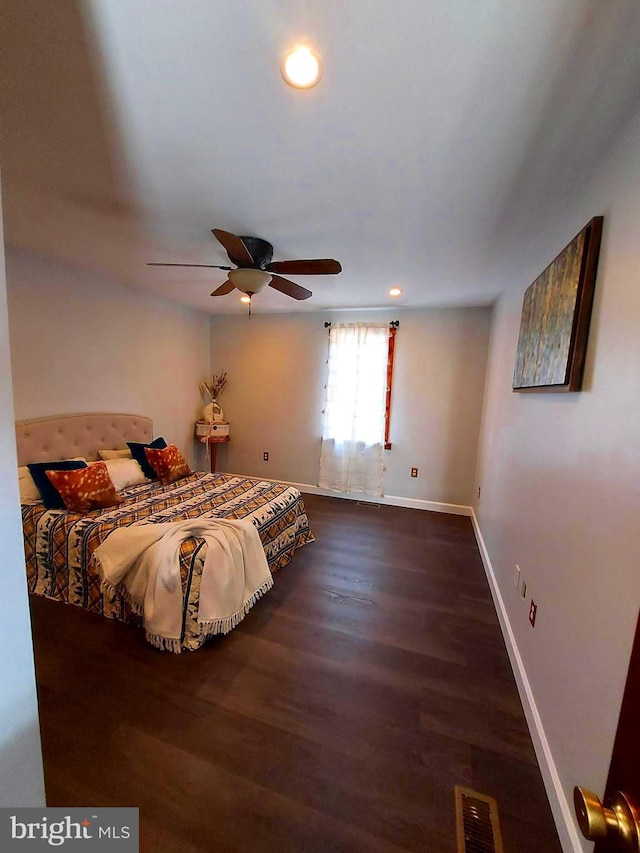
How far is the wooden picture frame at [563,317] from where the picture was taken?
1.27 metres

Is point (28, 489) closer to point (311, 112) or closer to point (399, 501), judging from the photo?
point (311, 112)

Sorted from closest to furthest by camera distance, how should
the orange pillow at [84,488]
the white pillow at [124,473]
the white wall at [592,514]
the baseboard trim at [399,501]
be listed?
the white wall at [592,514]
the orange pillow at [84,488]
the white pillow at [124,473]
the baseboard trim at [399,501]

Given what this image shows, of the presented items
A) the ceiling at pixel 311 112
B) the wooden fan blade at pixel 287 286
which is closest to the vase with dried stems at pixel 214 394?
the wooden fan blade at pixel 287 286

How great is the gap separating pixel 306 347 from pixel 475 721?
3899 millimetres

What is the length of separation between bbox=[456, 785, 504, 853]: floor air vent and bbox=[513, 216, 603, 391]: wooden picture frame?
1574 mm

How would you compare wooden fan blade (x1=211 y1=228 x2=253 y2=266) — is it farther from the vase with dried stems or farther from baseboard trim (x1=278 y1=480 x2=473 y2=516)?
baseboard trim (x1=278 y1=480 x2=473 y2=516)

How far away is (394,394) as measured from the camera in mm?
4168

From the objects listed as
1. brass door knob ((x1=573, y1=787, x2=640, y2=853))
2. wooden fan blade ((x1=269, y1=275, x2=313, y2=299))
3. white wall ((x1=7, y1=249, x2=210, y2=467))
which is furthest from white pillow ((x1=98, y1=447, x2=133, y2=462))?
brass door knob ((x1=573, y1=787, x2=640, y2=853))

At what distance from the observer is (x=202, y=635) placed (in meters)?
1.88

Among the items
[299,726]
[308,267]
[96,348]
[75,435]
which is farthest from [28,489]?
[308,267]

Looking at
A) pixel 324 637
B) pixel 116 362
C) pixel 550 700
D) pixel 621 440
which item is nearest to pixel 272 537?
pixel 324 637

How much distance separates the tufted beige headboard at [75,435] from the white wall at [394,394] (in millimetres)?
1510

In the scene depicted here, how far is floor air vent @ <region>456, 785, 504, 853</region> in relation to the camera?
1.09m

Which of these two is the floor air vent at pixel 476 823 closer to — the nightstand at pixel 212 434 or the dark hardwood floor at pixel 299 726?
the dark hardwood floor at pixel 299 726
